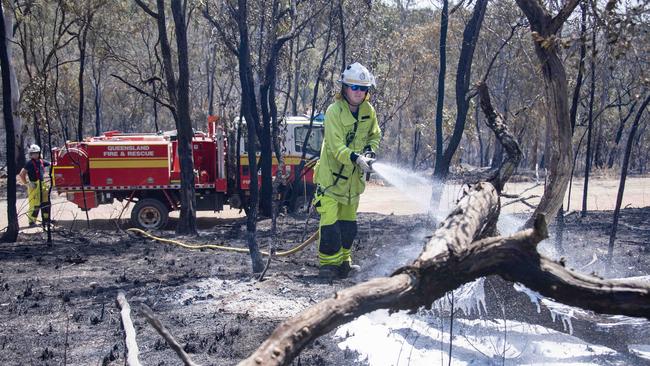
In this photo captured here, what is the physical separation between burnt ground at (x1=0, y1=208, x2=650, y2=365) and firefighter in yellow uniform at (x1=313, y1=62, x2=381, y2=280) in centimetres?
32

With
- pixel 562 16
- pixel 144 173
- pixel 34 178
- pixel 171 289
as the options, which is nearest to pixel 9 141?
pixel 34 178

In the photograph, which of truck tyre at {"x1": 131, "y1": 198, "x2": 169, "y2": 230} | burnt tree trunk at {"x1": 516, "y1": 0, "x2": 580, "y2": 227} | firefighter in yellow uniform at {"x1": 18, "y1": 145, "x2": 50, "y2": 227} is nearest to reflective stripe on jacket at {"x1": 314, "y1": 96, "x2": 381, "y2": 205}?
burnt tree trunk at {"x1": 516, "y1": 0, "x2": 580, "y2": 227}

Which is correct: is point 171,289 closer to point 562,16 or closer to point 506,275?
point 506,275

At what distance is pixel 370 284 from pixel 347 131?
423 centimetres

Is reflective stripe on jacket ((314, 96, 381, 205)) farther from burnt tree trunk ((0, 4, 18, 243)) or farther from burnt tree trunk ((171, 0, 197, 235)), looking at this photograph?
burnt tree trunk ((0, 4, 18, 243))

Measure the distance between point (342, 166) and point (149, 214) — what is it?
8.00 metres

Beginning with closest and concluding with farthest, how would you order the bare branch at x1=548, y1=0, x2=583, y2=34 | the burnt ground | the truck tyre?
the burnt ground < the bare branch at x1=548, y1=0, x2=583, y2=34 < the truck tyre

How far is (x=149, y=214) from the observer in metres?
14.1

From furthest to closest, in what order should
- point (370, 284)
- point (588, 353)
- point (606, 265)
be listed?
point (606, 265), point (588, 353), point (370, 284)

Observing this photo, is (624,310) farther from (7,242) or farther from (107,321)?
(7,242)

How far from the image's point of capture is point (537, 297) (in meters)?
5.61

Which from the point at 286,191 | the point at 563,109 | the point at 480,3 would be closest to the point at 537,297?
the point at 563,109

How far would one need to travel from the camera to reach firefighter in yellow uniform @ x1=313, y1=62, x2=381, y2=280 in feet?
22.6

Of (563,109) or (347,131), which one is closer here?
(563,109)
